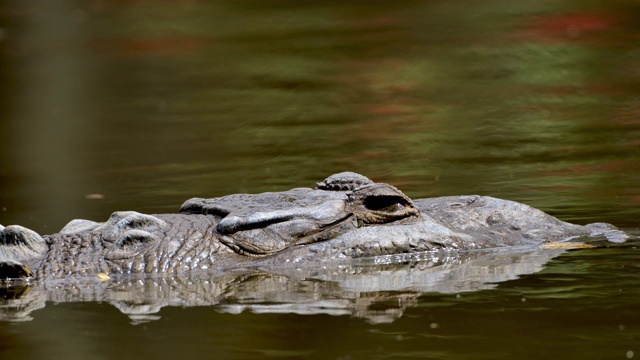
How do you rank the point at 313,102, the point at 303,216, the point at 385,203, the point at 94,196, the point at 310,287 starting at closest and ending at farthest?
the point at 310,287
the point at 303,216
the point at 385,203
the point at 94,196
the point at 313,102

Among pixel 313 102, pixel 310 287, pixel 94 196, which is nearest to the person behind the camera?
pixel 310 287

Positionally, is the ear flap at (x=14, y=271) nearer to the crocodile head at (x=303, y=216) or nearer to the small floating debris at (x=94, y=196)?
the crocodile head at (x=303, y=216)

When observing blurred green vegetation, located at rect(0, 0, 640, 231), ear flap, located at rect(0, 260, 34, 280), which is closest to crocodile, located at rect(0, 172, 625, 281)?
ear flap, located at rect(0, 260, 34, 280)

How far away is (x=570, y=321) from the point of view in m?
4.95

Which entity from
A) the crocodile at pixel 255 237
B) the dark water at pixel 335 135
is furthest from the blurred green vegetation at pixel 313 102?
the crocodile at pixel 255 237

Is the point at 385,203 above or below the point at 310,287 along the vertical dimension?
above

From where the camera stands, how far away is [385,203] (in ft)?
21.7

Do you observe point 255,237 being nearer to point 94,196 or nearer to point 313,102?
point 94,196

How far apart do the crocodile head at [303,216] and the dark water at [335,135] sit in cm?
38

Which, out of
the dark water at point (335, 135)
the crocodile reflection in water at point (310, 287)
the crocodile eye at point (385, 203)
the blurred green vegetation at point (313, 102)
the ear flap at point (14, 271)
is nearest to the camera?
the dark water at point (335, 135)

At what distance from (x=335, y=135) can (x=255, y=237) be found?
651 centimetres

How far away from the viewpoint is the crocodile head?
645cm

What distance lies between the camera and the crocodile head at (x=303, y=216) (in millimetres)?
6445

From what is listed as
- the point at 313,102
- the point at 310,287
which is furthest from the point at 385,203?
the point at 313,102
